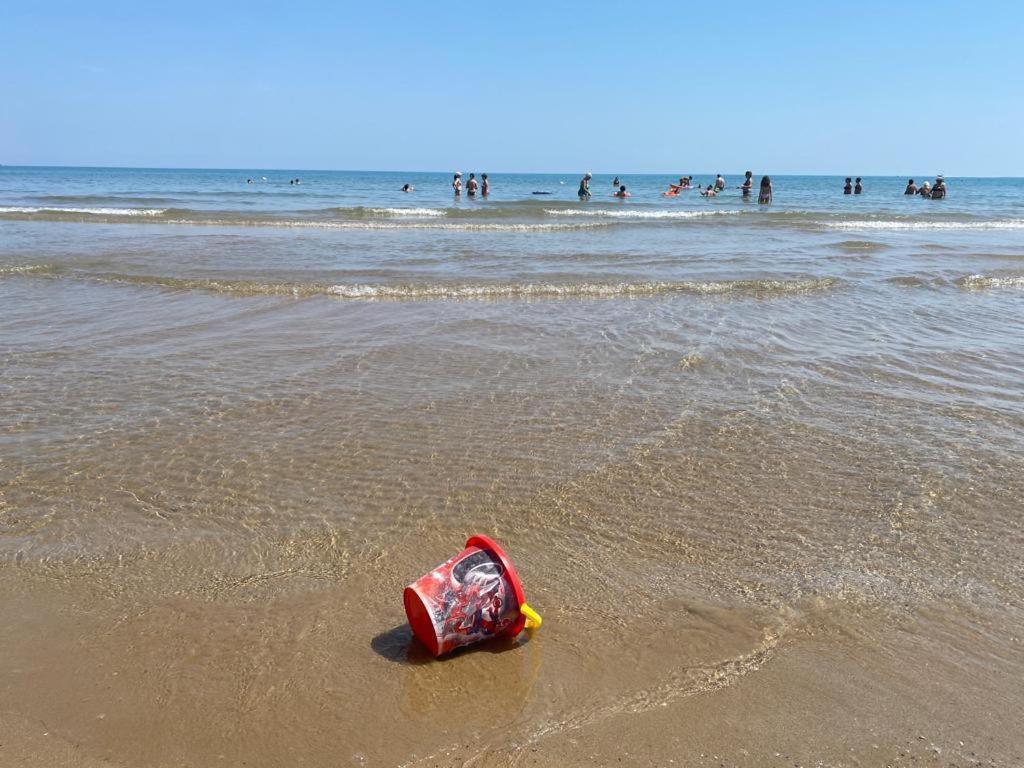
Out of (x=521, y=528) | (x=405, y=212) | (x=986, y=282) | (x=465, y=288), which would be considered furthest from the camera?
(x=405, y=212)

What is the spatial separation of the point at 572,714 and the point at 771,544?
1.63m

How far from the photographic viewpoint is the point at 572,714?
8.80 feet

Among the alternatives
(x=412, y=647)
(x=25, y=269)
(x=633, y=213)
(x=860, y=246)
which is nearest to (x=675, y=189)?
(x=633, y=213)

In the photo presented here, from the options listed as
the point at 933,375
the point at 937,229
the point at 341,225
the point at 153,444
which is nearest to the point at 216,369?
the point at 153,444

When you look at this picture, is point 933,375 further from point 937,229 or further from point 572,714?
point 937,229

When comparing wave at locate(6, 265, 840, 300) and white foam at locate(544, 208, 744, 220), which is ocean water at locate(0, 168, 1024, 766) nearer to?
wave at locate(6, 265, 840, 300)

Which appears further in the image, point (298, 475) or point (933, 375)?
point (933, 375)

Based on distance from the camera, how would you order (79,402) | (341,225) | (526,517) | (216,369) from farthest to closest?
(341,225)
(216,369)
(79,402)
(526,517)

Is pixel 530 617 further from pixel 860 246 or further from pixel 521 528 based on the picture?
pixel 860 246

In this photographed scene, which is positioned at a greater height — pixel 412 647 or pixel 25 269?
pixel 25 269

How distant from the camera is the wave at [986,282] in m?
12.0

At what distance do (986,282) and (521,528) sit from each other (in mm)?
11698

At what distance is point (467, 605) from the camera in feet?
9.72

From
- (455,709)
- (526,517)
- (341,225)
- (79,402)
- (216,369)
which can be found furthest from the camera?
(341,225)
